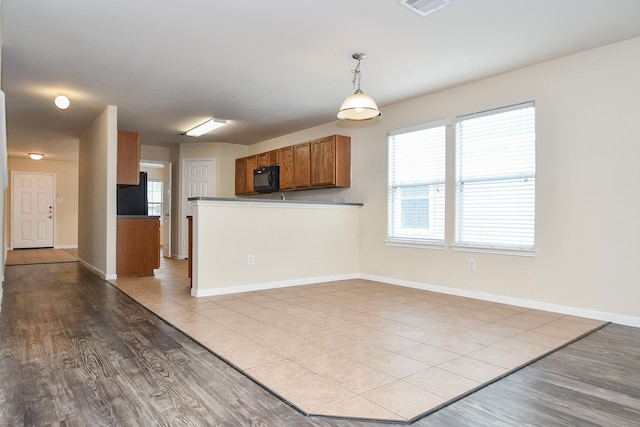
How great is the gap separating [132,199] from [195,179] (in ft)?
5.27

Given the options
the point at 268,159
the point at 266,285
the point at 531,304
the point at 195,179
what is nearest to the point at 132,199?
the point at 195,179

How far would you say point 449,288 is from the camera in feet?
15.2

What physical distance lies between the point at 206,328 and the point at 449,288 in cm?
284

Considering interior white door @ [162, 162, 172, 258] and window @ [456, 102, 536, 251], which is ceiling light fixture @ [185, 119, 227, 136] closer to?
interior white door @ [162, 162, 172, 258]

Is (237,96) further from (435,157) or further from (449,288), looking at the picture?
(449,288)

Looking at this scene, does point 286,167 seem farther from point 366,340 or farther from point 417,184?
point 366,340

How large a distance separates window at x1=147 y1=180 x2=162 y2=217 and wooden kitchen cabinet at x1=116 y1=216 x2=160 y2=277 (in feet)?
20.9

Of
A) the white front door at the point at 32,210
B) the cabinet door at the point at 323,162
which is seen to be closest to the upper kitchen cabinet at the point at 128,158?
the cabinet door at the point at 323,162

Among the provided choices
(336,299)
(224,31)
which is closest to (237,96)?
(224,31)

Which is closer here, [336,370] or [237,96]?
[336,370]

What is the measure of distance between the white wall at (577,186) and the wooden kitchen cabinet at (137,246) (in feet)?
13.9

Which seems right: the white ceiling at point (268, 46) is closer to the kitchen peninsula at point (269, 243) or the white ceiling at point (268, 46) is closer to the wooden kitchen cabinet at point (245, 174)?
the kitchen peninsula at point (269, 243)

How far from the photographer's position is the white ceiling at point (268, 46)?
2.89 metres

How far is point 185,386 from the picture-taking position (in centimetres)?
209
